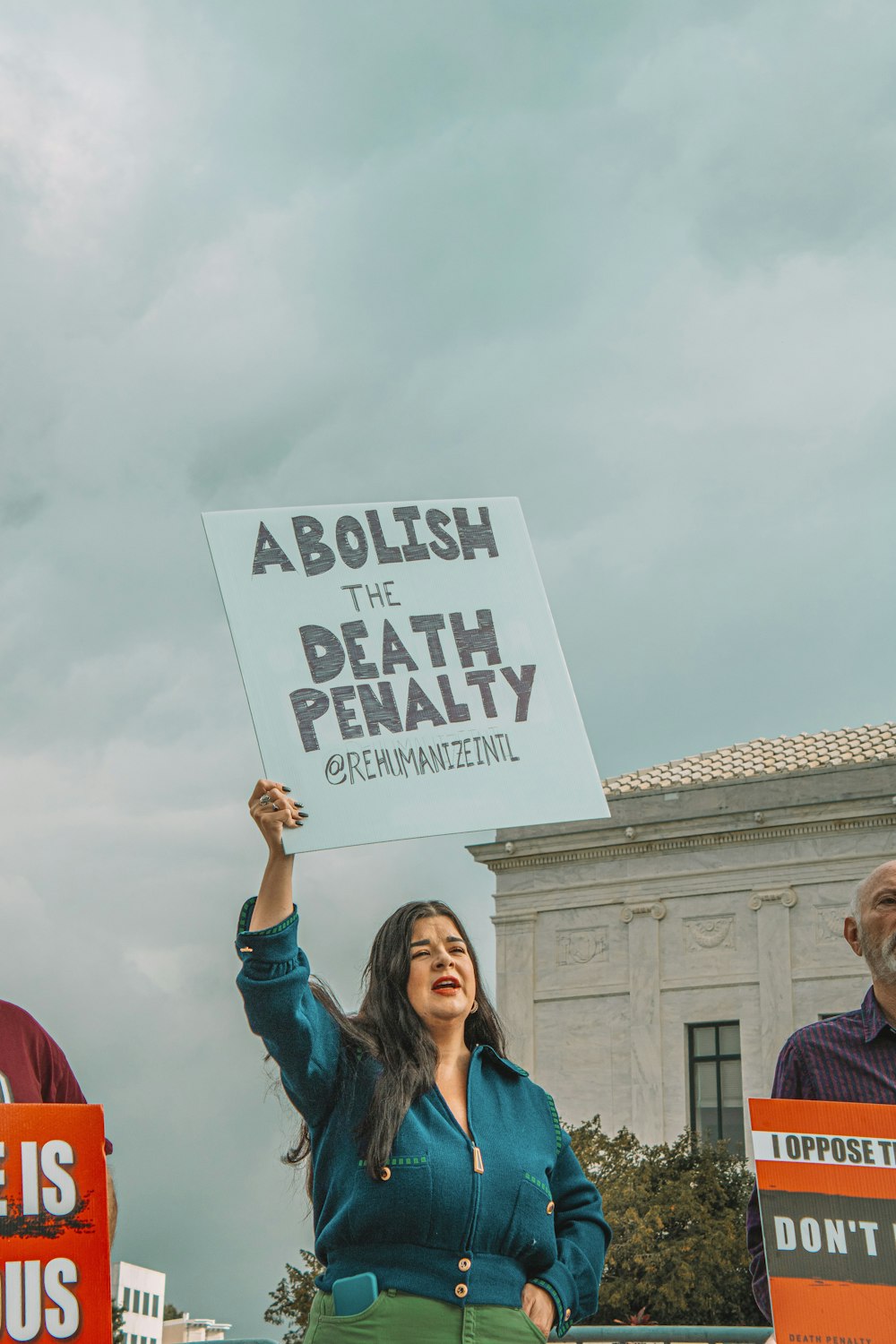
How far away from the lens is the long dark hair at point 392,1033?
385 centimetres

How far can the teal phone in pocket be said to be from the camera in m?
3.67

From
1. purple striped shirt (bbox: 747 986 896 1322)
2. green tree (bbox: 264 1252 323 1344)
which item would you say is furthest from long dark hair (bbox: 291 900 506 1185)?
green tree (bbox: 264 1252 323 1344)

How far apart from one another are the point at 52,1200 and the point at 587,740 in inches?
80.2

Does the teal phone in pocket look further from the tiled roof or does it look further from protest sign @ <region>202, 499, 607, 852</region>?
the tiled roof

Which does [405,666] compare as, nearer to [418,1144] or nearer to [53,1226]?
[418,1144]

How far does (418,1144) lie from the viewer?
12.6 feet

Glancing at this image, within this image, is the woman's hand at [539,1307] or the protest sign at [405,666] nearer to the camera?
the woman's hand at [539,1307]

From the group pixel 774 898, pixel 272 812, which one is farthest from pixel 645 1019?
pixel 272 812

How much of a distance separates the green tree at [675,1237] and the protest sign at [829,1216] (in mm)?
20825

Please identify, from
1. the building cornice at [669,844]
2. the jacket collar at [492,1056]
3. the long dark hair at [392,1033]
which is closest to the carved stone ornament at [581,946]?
the building cornice at [669,844]

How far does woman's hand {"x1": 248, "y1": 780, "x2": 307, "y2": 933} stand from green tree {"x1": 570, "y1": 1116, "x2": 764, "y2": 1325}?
2085 cm

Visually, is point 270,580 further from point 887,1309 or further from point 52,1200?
point 887,1309

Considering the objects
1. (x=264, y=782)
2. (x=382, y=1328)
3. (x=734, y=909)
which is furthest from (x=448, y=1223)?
(x=734, y=909)

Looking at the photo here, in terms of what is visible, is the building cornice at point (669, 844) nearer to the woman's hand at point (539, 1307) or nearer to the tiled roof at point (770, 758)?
the tiled roof at point (770, 758)
